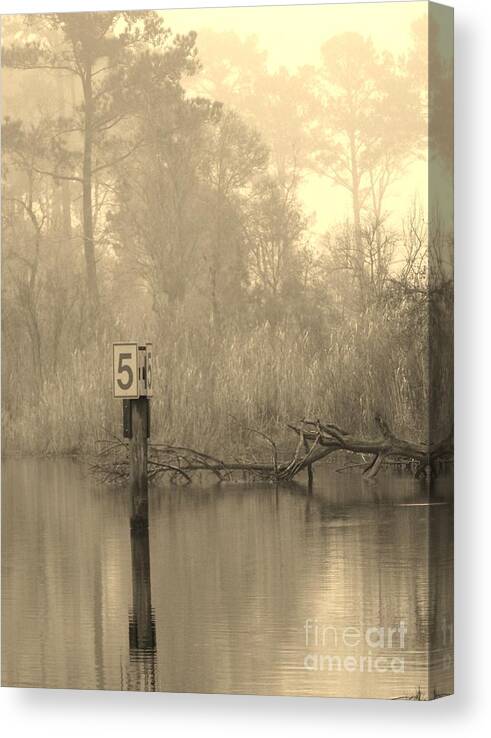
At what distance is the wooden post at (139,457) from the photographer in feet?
47.3

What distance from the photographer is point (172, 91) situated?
1430 cm

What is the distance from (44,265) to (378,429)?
247 centimetres

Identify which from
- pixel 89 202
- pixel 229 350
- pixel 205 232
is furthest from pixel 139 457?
pixel 89 202

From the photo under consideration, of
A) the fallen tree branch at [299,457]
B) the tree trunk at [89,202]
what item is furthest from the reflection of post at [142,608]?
the tree trunk at [89,202]

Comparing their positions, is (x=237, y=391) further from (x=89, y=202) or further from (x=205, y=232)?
(x=89, y=202)

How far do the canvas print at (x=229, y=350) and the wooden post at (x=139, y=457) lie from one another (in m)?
0.01

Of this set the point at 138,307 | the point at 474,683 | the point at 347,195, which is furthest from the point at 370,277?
the point at 474,683

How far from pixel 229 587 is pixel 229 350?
1.49m

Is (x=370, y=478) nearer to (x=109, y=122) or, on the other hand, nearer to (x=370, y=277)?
(x=370, y=277)

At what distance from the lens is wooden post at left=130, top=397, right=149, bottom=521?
1441 centimetres

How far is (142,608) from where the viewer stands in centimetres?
1419

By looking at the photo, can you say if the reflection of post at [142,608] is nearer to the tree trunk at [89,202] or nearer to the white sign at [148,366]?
the white sign at [148,366]

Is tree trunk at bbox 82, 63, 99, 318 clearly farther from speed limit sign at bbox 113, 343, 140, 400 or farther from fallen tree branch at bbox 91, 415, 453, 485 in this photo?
fallen tree branch at bbox 91, 415, 453, 485

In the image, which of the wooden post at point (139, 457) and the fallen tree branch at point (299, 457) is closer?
the fallen tree branch at point (299, 457)
